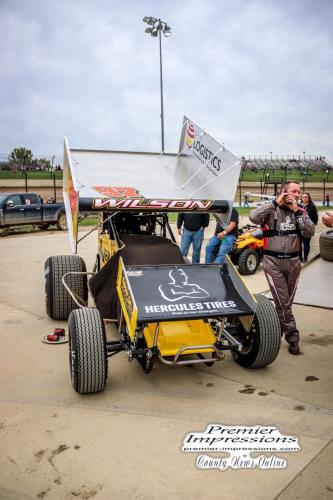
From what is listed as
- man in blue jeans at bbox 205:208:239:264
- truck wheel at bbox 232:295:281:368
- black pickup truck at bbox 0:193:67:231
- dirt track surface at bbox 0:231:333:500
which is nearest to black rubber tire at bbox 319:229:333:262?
man in blue jeans at bbox 205:208:239:264

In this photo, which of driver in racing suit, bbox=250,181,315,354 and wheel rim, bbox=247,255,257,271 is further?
wheel rim, bbox=247,255,257,271

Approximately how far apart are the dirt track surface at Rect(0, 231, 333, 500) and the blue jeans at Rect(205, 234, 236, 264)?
2475mm

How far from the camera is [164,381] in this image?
4305 millimetres

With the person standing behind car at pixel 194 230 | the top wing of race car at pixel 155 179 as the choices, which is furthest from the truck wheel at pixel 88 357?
the person standing behind car at pixel 194 230

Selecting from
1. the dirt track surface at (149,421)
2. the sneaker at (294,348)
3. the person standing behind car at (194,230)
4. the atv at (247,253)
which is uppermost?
the person standing behind car at (194,230)

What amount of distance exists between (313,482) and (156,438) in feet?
3.74

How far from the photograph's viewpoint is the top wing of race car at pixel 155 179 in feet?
16.2

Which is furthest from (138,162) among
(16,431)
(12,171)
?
(12,171)

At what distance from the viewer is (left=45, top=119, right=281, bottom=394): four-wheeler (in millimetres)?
3939

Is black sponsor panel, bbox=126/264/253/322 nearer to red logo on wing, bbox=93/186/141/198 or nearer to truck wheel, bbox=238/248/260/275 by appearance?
red logo on wing, bbox=93/186/141/198

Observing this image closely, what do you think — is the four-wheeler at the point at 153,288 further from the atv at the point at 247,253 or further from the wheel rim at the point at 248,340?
the atv at the point at 247,253

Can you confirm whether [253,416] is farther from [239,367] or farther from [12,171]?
[12,171]

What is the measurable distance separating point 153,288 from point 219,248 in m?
3.94

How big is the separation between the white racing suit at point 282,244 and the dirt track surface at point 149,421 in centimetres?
66
